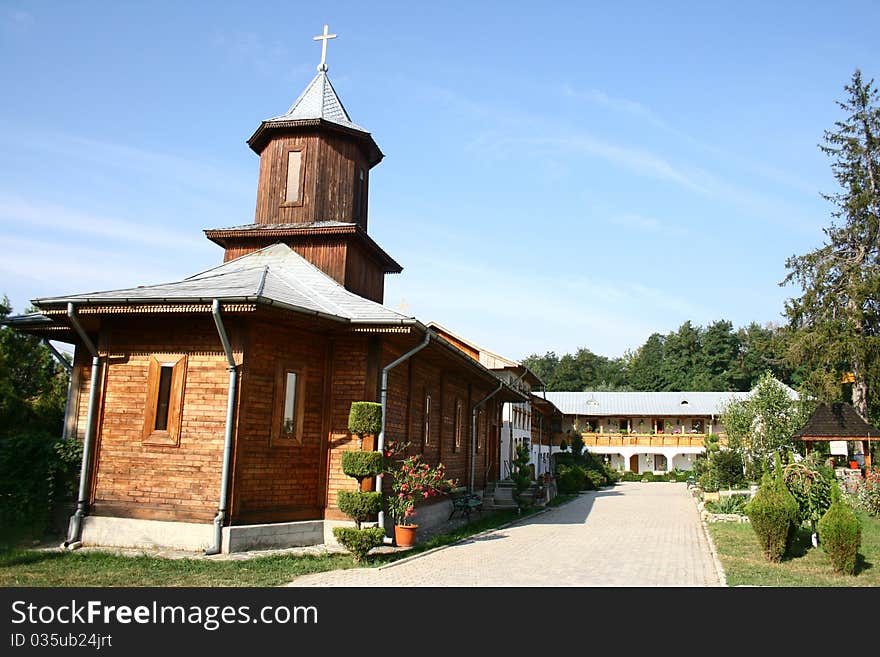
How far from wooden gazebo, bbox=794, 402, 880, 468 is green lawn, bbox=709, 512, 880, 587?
12.3 meters

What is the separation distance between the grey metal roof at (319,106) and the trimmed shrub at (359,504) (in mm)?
9567

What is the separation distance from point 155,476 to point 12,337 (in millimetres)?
11990

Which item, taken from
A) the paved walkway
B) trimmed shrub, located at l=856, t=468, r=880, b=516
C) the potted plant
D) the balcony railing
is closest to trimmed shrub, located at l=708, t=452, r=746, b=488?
trimmed shrub, located at l=856, t=468, r=880, b=516

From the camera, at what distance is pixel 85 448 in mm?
11250

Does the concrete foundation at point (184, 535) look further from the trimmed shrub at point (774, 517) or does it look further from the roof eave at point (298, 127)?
the roof eave at point (298, 127)

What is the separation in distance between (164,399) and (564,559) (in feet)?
24.7

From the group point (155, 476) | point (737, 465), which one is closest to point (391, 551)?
point (155, 476)

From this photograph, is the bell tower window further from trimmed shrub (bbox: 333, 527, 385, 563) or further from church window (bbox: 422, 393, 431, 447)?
trimmed shrub (bbox: 333, 527, 385, 563)

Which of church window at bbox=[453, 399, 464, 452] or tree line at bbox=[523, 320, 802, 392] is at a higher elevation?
tree line at bbox=[523, 320, 802, 392]

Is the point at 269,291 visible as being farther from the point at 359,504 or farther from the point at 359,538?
the point at 359,538

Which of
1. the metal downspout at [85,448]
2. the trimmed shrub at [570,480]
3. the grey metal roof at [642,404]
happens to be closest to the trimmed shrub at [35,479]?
the metal downspout at [85,448]

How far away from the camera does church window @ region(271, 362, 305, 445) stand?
11.6 m

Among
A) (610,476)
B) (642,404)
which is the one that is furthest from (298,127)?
(642,404)
